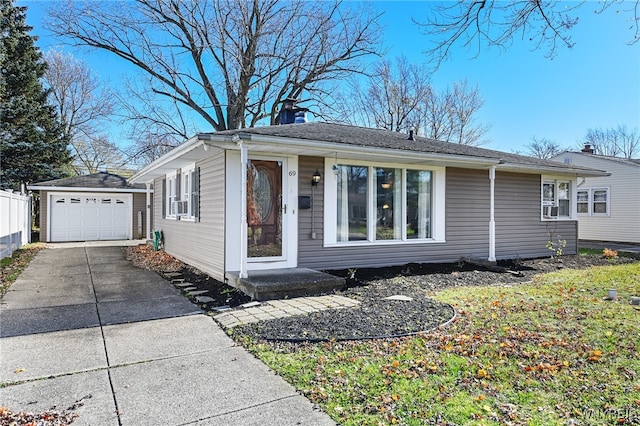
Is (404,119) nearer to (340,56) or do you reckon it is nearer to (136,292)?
(340,56)

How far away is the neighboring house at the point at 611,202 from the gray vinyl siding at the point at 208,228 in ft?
48.7

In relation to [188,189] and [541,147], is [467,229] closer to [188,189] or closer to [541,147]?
[188,189]

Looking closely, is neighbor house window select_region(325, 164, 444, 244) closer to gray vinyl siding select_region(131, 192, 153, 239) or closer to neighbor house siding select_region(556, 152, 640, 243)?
neighbor house siding select_region(556, 152, 640, 243)

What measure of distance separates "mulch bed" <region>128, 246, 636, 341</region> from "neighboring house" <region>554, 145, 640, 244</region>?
720cm

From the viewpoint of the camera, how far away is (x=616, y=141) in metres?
33.8

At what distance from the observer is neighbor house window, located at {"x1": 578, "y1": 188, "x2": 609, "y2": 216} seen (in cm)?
1709

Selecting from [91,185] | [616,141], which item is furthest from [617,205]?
[91,185]

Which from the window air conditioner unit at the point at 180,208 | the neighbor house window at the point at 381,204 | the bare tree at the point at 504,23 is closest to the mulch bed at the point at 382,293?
the neighbor house window at the point at 381,204

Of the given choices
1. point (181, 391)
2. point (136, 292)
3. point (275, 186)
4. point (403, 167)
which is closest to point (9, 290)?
point (136, 292)

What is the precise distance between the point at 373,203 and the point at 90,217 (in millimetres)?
14187

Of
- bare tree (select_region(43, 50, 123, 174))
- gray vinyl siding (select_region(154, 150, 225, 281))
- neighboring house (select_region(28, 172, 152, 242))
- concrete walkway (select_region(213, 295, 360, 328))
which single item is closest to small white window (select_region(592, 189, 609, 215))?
concrete walkway (select_region(213, 295, 360, 328))

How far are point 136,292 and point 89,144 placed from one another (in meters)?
23.1

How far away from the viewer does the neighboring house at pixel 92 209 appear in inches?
640

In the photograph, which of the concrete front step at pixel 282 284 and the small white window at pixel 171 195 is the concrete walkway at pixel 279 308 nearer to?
the concrete front step at pixel 282 284
